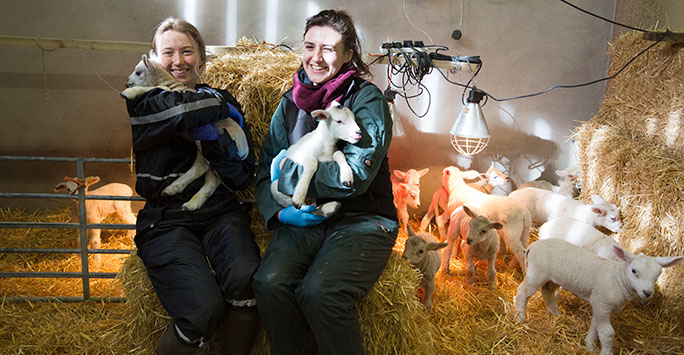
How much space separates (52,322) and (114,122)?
245cm

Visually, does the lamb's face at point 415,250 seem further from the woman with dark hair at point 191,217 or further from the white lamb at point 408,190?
the white lamb at point 408,190

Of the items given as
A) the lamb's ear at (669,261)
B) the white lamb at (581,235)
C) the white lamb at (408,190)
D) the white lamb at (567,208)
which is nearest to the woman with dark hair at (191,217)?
the white lamb at (408,190)

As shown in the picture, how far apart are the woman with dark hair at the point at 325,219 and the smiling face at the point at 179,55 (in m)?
0.58

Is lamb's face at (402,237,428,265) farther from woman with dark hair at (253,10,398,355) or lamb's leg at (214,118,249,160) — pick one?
lamb's leg at (214,118,249,160)

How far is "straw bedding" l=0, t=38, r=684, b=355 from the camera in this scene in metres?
2.55

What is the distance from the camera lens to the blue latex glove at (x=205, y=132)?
250 centimetres

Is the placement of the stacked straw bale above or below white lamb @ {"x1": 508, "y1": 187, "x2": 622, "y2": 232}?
above

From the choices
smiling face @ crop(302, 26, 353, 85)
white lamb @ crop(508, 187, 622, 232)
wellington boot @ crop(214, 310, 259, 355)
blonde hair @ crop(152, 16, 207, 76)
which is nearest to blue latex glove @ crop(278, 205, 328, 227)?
wellington boot @ crop(214, 310, 259, 355)

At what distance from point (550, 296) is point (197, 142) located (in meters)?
2.79

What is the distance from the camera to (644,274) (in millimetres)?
2639

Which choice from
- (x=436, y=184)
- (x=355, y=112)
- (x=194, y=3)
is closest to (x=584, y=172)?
(x=436, y=184)

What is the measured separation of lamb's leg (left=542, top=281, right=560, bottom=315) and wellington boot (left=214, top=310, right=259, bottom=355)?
7.41 ft

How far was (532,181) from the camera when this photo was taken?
17.0 feet

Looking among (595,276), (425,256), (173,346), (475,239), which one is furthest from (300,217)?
(595,276)
